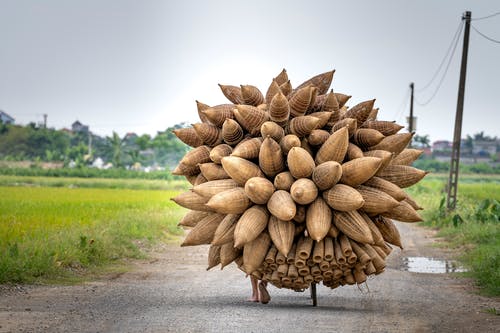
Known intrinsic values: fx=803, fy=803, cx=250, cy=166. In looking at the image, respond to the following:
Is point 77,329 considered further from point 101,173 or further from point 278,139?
point 101,173

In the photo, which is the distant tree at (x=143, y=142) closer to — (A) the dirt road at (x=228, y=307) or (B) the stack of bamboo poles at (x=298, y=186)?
(A) the dirt road at (x=228, y=307)

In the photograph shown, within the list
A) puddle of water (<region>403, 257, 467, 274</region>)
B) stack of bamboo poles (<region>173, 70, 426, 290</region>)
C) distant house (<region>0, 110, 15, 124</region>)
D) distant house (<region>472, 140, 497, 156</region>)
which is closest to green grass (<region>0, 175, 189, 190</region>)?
distant house (<region>0, 110, 15, 124</region>)

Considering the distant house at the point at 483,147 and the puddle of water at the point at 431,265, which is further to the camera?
the distant house at the point at 483,147

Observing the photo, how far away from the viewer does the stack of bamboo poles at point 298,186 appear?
8195 millimetres

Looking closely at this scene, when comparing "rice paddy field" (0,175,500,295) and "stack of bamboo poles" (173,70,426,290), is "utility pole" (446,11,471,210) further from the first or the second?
"stack of bamboo poles" (173,70,426,290)

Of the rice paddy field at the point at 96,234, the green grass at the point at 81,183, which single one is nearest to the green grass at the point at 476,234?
the rice paddy field at the point at 96,234

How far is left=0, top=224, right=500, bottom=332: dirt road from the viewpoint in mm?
8625

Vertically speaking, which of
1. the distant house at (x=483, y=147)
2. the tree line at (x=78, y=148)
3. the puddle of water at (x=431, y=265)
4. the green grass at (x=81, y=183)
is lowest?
the puddle of water at (x=431, y=265)

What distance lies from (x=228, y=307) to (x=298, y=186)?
96.9 inches

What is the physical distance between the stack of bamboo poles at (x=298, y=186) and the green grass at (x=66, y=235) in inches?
180

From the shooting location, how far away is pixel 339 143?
26.9ft

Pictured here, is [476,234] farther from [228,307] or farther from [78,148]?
[78,148]

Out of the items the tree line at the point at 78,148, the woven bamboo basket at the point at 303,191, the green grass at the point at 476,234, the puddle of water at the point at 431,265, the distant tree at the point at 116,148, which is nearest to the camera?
the woven bamboo basket at the point at 303,191

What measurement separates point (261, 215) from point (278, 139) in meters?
0.85
